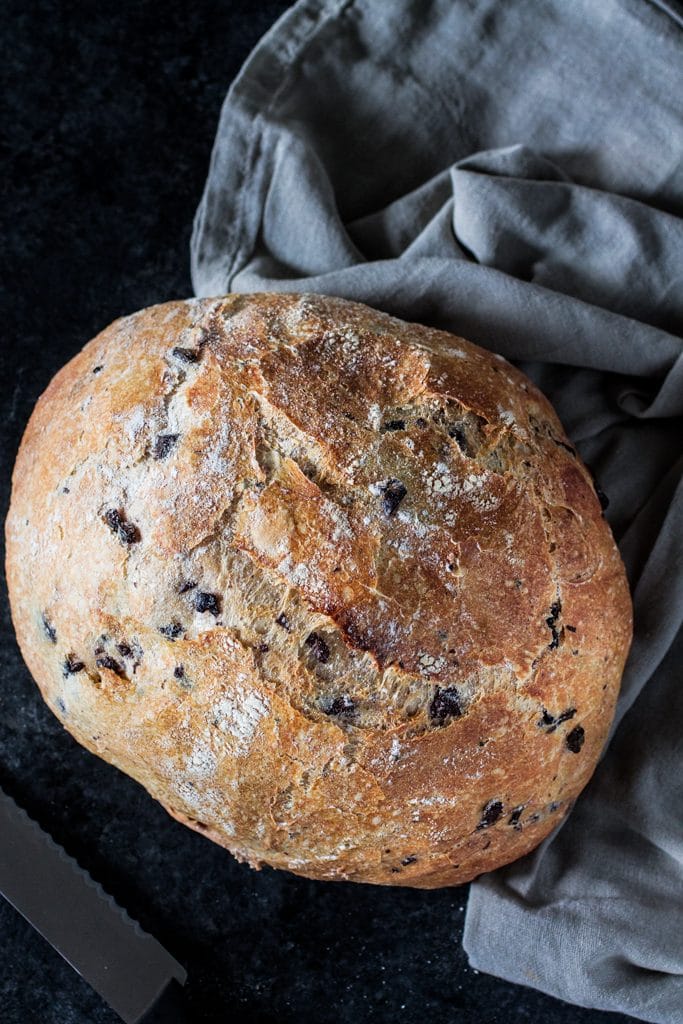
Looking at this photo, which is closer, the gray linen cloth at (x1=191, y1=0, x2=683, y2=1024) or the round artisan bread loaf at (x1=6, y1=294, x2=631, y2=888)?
the round artisan bread loaf at (x1=6, y1=294, x2=631, y2=888)

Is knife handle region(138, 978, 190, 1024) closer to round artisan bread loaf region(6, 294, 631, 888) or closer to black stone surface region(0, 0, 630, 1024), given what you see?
black stone surface region(0, 0, 630, 1024)

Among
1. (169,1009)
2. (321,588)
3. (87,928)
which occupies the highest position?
(321,588)

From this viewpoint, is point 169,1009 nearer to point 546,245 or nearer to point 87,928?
point 87,928

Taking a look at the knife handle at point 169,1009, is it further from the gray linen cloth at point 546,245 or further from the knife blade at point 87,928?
the gray linen cloth at point 546,245

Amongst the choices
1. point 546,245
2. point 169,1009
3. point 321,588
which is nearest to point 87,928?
point 169,1009

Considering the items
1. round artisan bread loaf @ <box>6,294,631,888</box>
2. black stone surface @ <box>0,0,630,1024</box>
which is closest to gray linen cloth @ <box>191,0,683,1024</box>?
black stone surface @ <box>0,0,630,1024</box>

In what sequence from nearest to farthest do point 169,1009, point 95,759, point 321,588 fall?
1. point 321,588
2. point 169,1009
3. point 95,759
